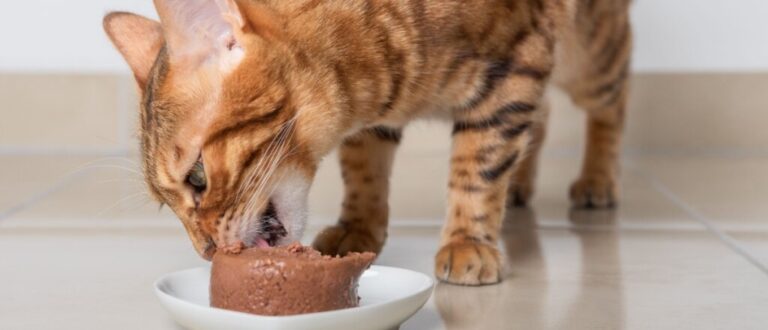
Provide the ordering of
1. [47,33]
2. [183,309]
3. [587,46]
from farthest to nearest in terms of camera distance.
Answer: [47,33]
[587,46]
[183,309]

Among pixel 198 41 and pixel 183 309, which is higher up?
pixel 198 41

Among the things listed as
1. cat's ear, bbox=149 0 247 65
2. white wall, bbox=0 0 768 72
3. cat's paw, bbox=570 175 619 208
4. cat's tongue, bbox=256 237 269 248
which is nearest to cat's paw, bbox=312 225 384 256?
cat's tongue, bbox=256 237 269 248

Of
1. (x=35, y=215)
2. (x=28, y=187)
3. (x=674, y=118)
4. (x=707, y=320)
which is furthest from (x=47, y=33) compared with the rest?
(x=707, y=320)

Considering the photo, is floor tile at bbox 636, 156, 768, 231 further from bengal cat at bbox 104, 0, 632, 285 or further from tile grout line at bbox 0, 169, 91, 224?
tile grout line at bbox 0, 169, 91, 224

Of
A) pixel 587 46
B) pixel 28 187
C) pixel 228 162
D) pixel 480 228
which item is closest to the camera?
pixel 228 162

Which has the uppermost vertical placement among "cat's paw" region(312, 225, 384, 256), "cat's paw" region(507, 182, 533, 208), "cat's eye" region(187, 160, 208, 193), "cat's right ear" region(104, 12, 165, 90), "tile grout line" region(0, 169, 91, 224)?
"cat's right ear" region(104, 12, 165, 90)

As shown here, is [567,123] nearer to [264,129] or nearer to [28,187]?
[28,187]

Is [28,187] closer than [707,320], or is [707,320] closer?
[707,320]
